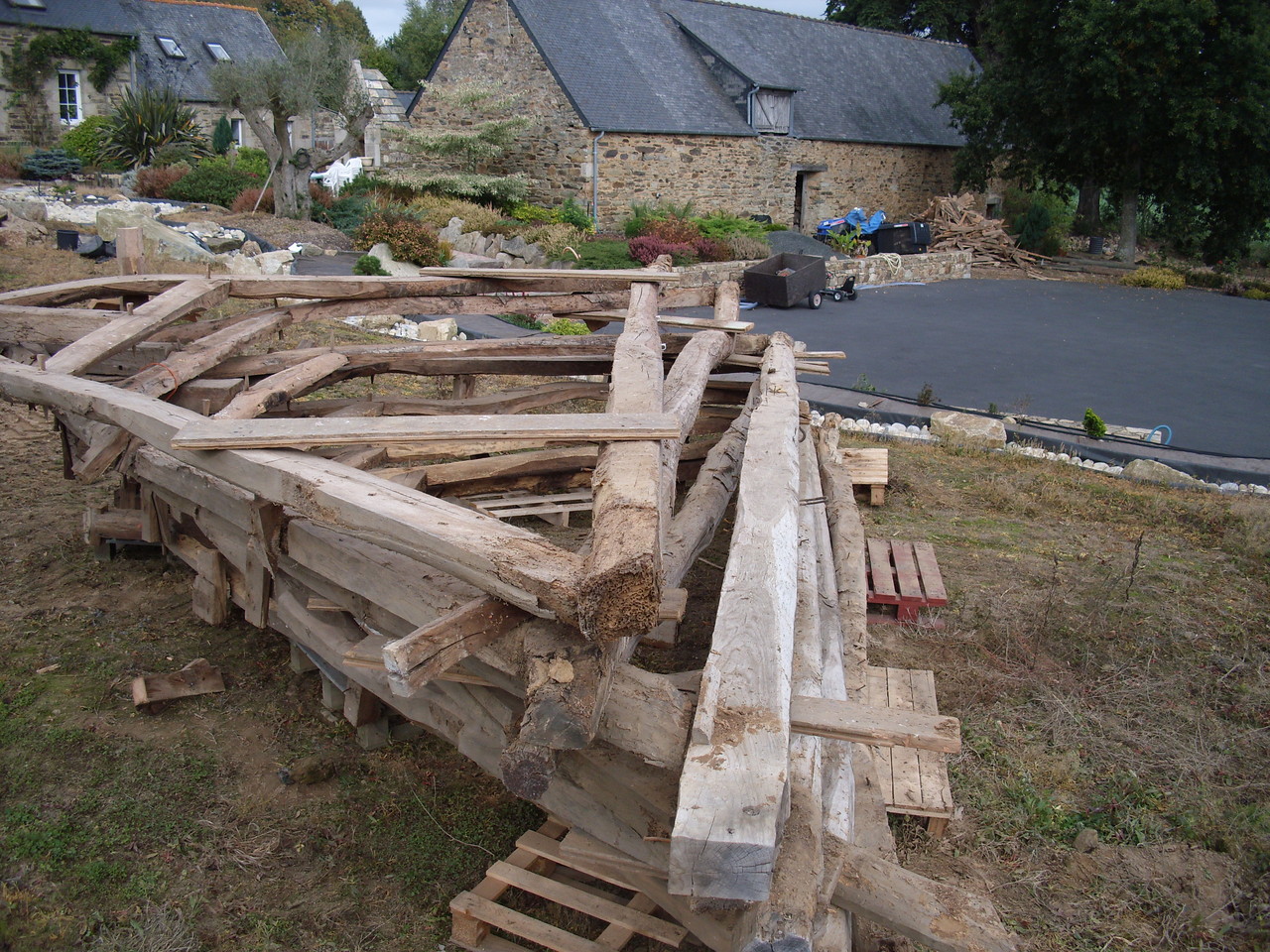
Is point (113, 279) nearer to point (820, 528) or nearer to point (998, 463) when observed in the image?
point (820, 528)

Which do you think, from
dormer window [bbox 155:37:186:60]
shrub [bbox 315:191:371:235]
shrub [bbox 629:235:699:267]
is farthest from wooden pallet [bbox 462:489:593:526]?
dormer window [bbox 155:37:186:60]

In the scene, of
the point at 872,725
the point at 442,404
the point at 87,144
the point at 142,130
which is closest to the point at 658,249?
the point at 442,404

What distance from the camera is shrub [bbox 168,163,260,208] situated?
21.0 metres

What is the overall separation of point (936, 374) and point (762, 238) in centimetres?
945

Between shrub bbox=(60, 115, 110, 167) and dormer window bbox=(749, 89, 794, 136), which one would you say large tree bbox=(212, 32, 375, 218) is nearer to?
shrub bbox=(60, 115, 110, 167)

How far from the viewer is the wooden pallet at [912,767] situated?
3893 mm

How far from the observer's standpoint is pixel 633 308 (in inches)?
238

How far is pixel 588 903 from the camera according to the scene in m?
3.24

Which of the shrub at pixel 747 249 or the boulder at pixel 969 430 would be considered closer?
the boulder at pixel 969 430

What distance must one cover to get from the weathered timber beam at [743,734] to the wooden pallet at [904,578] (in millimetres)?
2773

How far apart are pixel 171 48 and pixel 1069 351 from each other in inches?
1265

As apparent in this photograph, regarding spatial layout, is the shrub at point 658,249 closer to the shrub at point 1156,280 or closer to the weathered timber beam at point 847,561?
the weathered timber beam at point 847,561

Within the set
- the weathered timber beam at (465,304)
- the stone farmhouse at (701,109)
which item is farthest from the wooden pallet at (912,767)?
the stone farmhouse at (701,109)

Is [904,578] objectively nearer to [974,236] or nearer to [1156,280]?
[1156,280]
